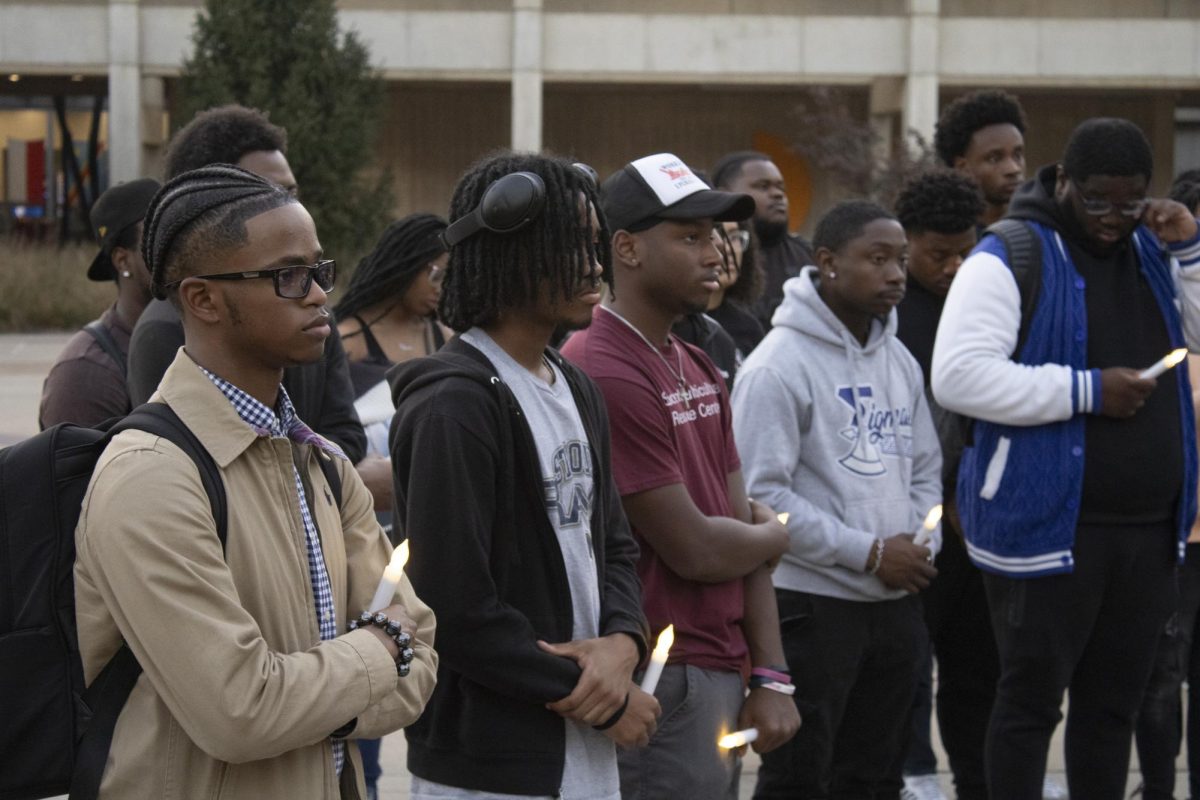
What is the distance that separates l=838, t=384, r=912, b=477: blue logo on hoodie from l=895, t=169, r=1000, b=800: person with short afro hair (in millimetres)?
596

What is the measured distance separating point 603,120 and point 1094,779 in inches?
1211

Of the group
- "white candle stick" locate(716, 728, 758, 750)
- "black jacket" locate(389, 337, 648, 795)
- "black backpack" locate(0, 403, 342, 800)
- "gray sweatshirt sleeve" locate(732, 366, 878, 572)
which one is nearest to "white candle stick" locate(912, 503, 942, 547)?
"gray sweatshirt sleeve" locate(732, 366, 878, 572)

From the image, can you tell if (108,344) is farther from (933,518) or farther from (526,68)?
(526,68)

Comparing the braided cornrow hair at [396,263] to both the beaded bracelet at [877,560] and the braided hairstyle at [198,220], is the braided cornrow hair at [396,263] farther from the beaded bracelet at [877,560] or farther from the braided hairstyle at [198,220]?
the braided hairstyle at [198,220]

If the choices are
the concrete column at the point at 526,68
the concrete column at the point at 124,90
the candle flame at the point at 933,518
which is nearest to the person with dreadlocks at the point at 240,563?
the candle flame at the point at 933,518

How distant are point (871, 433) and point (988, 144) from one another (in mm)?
2411

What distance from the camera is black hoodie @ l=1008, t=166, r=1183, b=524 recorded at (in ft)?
15.0

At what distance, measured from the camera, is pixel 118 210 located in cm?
428

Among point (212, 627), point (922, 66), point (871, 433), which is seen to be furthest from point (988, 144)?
point (922, 66)

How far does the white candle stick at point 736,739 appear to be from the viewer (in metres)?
3.71

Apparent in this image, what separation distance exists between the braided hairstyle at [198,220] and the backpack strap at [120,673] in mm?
258

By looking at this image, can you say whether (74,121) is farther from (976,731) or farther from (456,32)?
(976,731)

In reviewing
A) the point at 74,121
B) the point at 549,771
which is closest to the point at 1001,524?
the point at 549,771

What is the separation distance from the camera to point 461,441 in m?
3.07
